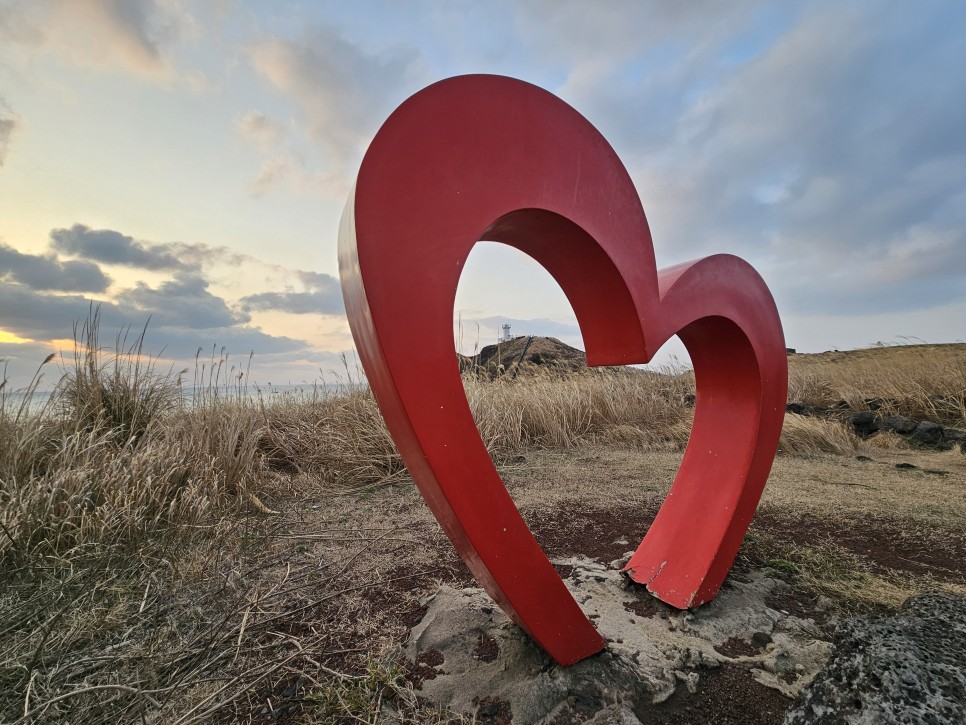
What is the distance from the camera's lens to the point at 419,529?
3473 millimetres

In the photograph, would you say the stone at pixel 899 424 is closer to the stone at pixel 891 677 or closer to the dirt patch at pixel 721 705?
the dirt patch at pixel 721 705

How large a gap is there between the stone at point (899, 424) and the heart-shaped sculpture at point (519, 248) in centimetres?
665

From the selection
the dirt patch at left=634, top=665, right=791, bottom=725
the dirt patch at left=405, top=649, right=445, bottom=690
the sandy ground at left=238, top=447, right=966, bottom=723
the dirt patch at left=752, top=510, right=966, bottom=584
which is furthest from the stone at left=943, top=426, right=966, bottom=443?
the dirt patch at left=405, top=649, right=445, bottom=690

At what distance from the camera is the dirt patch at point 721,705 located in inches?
66.7

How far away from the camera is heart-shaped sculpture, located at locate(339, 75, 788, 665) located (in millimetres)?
1492

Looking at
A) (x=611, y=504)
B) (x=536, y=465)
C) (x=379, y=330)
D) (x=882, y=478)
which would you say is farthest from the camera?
(x=536, y=465)

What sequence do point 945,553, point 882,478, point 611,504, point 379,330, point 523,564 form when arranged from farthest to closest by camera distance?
point 882,478, point 611,504, point 945,553, point 523,564, point 379,330

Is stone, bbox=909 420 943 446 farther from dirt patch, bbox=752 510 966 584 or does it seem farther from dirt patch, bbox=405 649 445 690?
dirt patch, bbox=405 649 445 690

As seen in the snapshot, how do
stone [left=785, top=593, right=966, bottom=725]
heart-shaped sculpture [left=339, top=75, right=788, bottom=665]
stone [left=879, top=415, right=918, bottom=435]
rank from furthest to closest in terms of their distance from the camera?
1. stone [left=879, top=415, right=918, bottom=435]
2. heart-shaped sculpture [left=339, top=75, right=788, bottom=665]
3. stone [left=785, top=593, right=966, bottom=725]

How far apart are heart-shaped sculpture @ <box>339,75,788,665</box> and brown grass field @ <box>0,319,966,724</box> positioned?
1.81 ft

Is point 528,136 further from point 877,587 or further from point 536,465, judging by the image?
point 536,465

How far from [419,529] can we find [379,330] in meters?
2.35

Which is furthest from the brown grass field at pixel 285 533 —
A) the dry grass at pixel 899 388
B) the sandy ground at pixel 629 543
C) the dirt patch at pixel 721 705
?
the dry grass at pixel 899 388

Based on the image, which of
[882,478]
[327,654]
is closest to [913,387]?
[882,478]
